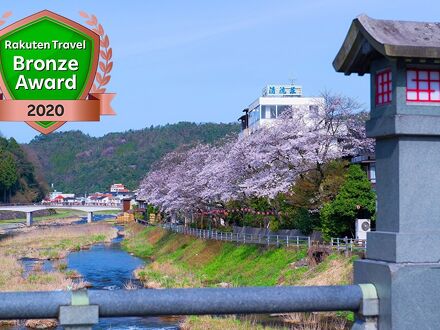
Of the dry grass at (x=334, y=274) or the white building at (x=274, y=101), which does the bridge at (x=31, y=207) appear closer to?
the white building at (x=274, y=101)

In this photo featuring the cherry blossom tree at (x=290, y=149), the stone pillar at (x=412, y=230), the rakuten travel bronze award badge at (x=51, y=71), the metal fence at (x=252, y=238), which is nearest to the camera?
the stone pillar at (x=412, y=230)

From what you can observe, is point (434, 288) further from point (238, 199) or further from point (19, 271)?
point (238, 199)

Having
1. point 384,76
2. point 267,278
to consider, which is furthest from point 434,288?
point 267,278

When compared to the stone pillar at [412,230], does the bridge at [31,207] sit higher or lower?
lower

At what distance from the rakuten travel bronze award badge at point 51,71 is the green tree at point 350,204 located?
2529cm

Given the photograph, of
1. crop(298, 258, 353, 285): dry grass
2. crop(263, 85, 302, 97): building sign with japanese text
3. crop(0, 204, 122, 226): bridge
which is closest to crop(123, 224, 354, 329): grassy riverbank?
crop(298, 258, 353, 285): dry grass

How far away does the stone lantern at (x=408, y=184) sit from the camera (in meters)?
6.40

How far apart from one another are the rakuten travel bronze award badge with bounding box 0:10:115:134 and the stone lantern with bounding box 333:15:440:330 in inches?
146

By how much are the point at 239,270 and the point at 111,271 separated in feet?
44.2

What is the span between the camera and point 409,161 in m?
6.45

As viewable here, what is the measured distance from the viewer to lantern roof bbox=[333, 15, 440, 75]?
644 centimetres

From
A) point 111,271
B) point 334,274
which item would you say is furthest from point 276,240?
point 111,271

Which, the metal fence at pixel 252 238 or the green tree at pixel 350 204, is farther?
the metal fence at pixel 252 238

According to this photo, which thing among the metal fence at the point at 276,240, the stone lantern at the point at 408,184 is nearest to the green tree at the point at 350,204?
the metal fence at the point at 276,240
